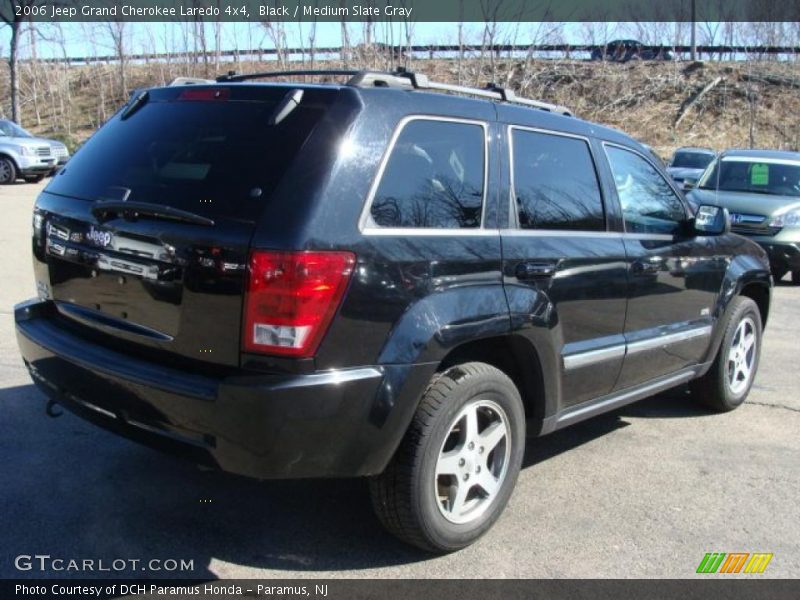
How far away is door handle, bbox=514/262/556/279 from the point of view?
3.47 m

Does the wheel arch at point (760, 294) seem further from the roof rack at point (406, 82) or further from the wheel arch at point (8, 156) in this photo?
Result: the wheel arch at point (8, 156)

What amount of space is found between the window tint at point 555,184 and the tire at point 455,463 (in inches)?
33.3

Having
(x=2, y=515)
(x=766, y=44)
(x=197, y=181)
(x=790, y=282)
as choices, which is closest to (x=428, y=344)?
(x=197, y=181)

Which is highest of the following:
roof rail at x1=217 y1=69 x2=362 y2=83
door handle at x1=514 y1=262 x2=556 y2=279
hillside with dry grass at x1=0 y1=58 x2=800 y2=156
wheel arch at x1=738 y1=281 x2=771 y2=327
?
hillside with dry grass at x1=0 y1=58 x2=800 y2=156

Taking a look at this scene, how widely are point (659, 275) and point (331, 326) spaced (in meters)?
2.40

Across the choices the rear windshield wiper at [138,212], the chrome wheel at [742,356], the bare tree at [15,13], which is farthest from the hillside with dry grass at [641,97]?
the rear windshield wiper at [138,212]

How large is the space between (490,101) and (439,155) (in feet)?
1.71

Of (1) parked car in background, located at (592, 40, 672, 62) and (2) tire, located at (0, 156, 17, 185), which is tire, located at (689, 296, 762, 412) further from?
(1) parked car in background, located at (592, 40, 672, 62)

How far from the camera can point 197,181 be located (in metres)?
3.02

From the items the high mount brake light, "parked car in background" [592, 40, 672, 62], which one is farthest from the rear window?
"parked car in background" [592, 40, 672, 62]

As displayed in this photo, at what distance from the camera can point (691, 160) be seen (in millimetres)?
21188

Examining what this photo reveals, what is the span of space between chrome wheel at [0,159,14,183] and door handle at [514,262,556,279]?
1986 cm

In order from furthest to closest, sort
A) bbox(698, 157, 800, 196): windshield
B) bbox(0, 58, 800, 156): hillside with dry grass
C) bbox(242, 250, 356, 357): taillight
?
bbox(0, 58, 800, 156): hillside with dry grass
bbox(698, 157, 800, 196): windshield
bbox(242, 250, 356, 357): taillight

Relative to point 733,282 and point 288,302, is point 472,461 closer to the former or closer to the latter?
point 288,302
